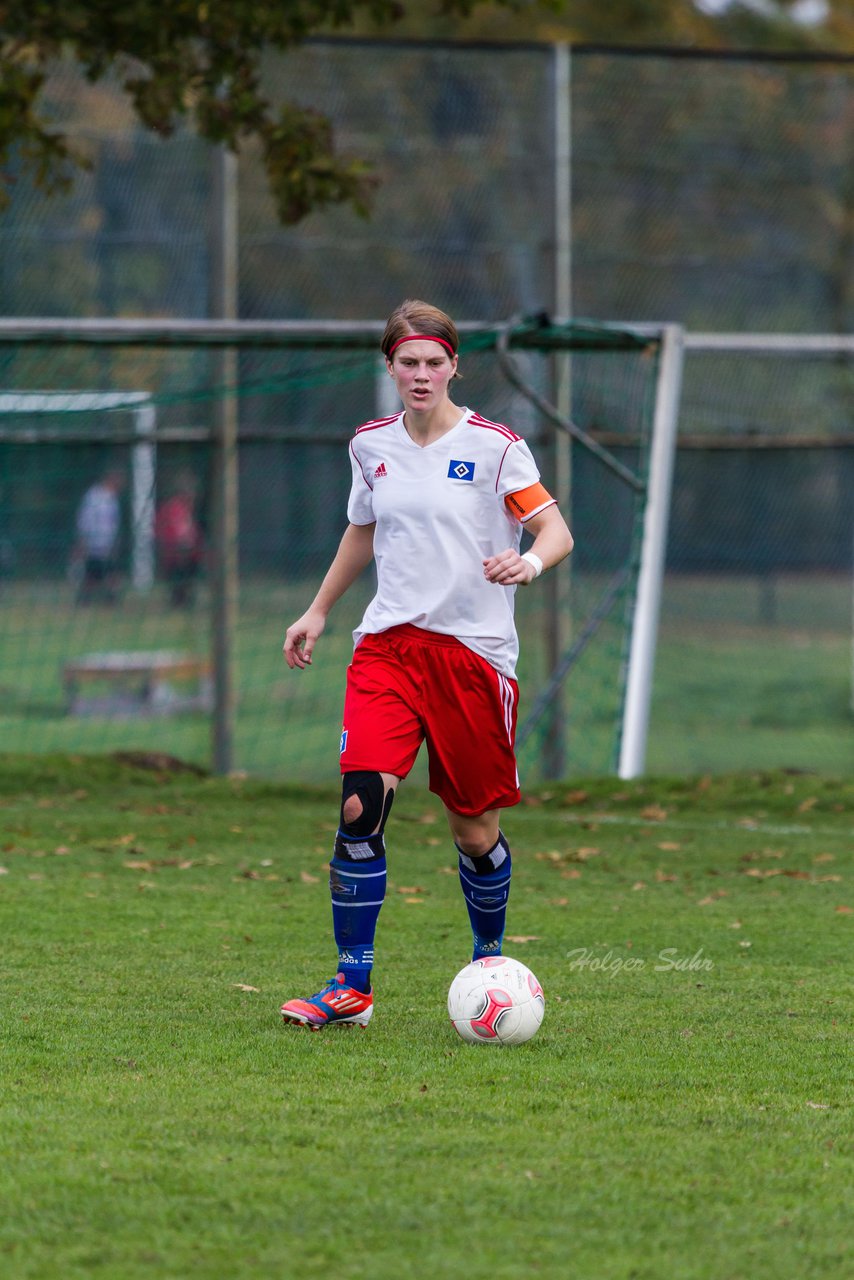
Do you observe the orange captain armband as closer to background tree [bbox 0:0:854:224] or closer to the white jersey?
the white jersey

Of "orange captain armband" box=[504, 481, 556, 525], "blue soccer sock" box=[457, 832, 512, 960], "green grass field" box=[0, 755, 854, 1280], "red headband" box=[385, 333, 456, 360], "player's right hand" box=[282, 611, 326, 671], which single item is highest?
"red headband" box=[385, 333, 456, 360]

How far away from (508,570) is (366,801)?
2.57ft

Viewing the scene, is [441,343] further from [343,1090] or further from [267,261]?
[267,261]

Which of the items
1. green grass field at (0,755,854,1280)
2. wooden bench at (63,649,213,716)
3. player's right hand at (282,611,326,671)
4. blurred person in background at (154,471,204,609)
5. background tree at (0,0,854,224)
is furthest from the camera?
wooden bench at (63,649,213,716)

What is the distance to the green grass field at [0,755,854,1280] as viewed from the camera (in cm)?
316

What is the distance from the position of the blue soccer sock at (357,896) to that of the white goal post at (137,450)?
22.6 feet

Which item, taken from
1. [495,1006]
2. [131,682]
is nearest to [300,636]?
[495,1006]

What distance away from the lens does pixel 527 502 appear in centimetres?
493

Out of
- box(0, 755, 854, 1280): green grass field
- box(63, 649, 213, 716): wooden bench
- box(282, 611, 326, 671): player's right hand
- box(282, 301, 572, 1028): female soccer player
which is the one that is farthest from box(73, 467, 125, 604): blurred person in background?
box(282, 301, 572, 1028): female soccer player

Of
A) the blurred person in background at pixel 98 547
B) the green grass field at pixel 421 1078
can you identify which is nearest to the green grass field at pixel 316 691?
the blurred person in background at pixel 98 547

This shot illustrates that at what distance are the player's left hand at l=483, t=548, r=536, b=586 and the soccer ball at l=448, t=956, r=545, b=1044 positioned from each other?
109 cm

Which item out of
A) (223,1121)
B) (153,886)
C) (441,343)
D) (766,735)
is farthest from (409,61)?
(223,1121)

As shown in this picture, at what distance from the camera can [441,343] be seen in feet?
16.3

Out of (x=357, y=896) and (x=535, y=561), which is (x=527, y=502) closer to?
(x=535, y=561)
